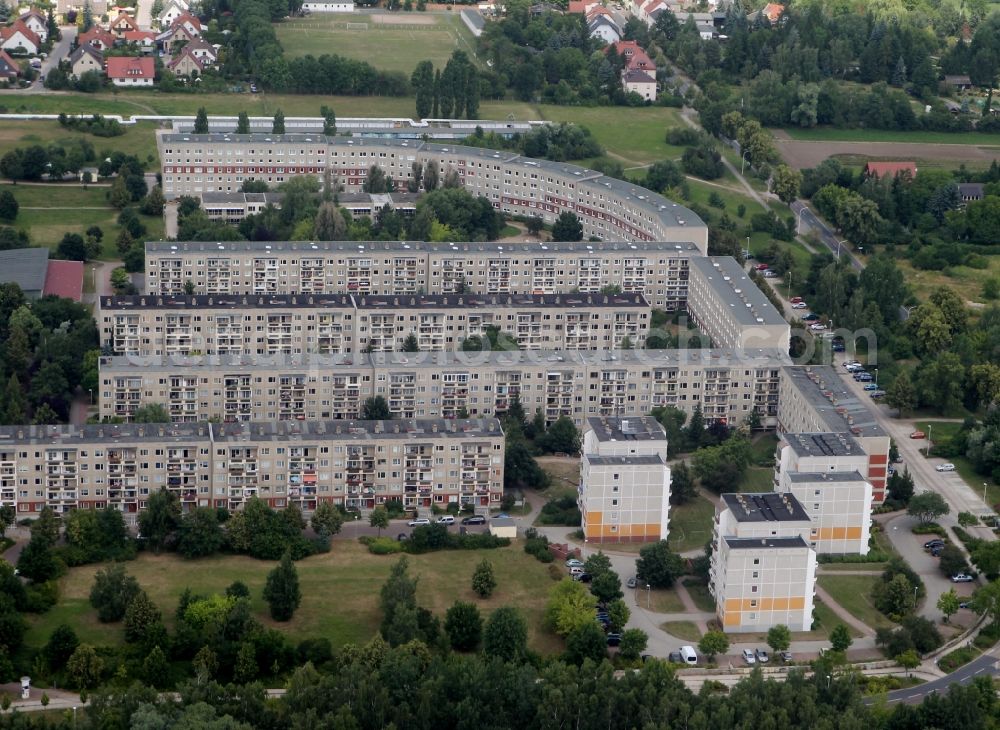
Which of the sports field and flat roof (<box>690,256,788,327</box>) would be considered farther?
the sports field

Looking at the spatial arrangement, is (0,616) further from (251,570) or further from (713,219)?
(713,219)

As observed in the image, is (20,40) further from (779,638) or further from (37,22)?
(779,638)

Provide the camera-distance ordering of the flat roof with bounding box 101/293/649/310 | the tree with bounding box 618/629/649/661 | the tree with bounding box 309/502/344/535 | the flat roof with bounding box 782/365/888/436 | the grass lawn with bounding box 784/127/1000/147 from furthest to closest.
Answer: the grass lawn with bounding box 784/127/1000/147 < the flat roof with bounding box 101/293/649/310 < the flat roof with bounding box 782/365/888/436 < the tree with bounding box 309/502/344/535 < the tree with bounding box 618/629/649/661

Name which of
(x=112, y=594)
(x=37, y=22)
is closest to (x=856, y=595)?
(x=112, y=594)

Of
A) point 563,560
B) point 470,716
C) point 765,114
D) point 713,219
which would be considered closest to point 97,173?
point 713,219

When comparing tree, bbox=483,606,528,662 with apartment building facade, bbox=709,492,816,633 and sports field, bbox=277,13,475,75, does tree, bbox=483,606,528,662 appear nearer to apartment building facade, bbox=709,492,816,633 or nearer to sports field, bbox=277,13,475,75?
apartment building facade, bbox=709,492,816,633

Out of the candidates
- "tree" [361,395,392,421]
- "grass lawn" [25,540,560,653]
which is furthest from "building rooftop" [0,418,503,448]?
"grass lawn" [25,540,560,653]
